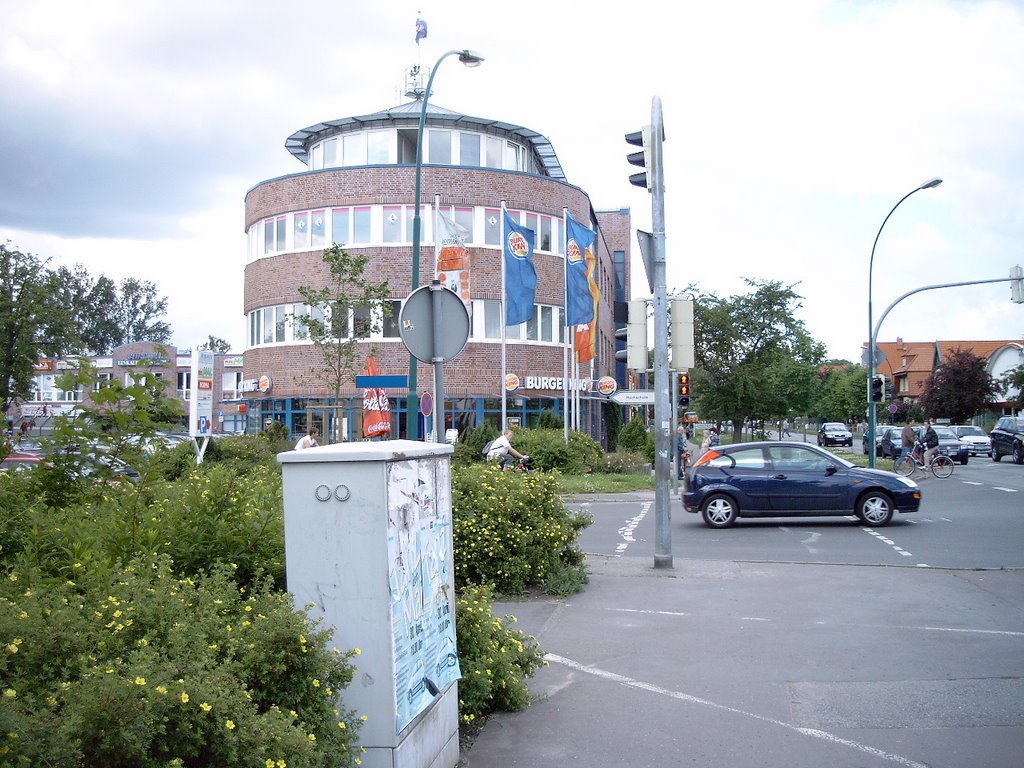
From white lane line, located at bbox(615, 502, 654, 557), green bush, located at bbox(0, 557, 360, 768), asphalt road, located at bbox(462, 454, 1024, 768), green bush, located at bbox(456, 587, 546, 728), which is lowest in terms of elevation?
white lane line, located at bbox(615, 502, 654, 557)

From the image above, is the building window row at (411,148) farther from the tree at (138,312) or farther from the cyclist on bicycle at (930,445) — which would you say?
the tree at (138,312)

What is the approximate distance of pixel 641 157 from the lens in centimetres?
1179

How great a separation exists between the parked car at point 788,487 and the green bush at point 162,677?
13.8 meters

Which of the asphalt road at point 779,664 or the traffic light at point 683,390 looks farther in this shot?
the traffic light at point 683,390

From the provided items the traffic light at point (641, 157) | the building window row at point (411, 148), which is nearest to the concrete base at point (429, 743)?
the traffic light at point (641, 157)

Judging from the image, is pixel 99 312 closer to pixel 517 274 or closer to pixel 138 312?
pixel 138 312

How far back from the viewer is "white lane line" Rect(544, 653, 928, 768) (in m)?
5.10

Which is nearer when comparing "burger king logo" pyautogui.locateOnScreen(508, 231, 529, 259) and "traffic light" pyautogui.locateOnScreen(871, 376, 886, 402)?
"burger king logo" pyautogui.locateOnScreen(508, 231, 529, 259)

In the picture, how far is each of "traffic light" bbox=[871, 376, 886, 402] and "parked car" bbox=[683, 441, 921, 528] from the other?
14317mm

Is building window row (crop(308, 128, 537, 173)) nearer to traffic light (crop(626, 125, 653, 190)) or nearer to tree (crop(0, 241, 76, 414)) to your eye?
tree (crop(0, 241, 76, 414))

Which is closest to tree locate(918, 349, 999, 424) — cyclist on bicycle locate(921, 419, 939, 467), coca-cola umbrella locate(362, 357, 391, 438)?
cyclist on bicycle locate(921, 419, 939, 467)

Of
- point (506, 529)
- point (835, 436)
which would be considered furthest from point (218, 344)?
point (506, 529)

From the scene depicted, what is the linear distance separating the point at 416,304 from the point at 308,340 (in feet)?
96.3

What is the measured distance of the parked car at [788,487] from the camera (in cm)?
1659
